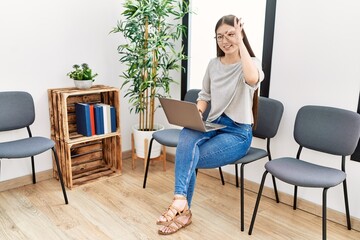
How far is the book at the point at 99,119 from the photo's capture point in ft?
9.23

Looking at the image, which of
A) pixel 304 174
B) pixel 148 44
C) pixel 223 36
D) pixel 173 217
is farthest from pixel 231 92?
pixel 148 44

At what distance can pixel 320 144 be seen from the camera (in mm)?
2166

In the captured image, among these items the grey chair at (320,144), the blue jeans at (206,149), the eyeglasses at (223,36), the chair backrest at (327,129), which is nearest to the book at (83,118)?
the blue jeans at (206,149)

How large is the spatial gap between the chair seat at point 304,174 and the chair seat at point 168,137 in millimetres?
805

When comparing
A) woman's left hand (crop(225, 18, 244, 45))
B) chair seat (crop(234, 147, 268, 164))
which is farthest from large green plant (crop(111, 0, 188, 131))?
chair seat (crop(234, 147, 268, 164))

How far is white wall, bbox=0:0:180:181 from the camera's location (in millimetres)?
2561

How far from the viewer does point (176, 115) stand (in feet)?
7.02

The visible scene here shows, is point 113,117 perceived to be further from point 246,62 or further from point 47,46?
point 246,62

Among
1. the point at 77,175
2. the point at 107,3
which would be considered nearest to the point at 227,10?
the point at 107,3

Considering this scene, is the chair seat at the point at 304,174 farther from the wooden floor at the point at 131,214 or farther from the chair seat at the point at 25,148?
the chair seat at the point at 25,148

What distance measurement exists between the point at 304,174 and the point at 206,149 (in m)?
0.60

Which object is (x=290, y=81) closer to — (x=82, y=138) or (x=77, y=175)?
(x=82, y=138)

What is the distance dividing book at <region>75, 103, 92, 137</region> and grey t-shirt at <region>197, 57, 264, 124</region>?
3.61 ft

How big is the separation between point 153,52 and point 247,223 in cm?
161
